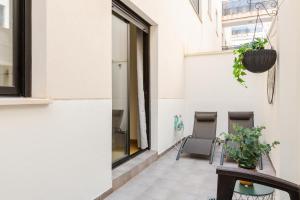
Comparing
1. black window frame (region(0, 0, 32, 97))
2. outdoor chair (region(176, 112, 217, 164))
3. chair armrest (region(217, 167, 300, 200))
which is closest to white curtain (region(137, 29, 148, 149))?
outdoor chair (region(176, 112, 217, 164))

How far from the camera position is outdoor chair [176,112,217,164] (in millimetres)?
4105

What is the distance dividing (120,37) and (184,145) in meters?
2.27

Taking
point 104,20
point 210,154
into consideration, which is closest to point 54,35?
point 104,20

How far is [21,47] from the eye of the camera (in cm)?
179

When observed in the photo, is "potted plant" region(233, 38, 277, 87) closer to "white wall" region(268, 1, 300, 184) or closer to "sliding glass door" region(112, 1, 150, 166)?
"white wall" region(268, 1, 300, 184)

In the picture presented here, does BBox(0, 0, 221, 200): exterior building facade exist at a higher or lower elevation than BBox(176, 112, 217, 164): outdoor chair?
higher

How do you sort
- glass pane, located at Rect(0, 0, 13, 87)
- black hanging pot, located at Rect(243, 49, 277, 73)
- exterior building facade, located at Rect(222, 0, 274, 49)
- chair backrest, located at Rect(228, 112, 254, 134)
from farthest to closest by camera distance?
exterior building facade, located at Rect(222, 0, 274, 49) → chair backrest, located at Rect(228, 112, 254, 134) → black hanging pot, located at Rect(243, 49, 277, 73) → glass pane, located at Rect(0, 0, 13, 87)

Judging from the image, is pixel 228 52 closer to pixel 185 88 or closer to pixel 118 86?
pixel 185 88

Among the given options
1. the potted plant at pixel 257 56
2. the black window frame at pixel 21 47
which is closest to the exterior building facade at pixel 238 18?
the potted plant at pixel 257 56

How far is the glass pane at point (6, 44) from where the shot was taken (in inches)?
65.1

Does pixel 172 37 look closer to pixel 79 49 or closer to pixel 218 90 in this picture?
pixel 218 90

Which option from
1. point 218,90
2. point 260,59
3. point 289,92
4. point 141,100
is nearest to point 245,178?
point 289,92

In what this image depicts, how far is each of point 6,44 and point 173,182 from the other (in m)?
2.43

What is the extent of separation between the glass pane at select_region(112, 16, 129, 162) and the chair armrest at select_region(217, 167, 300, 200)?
220cm
